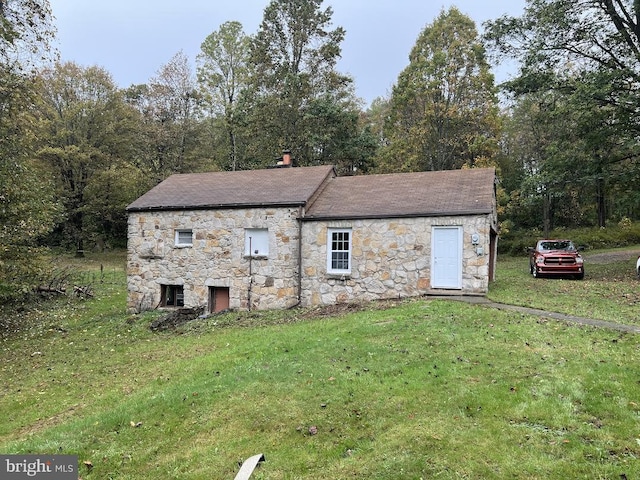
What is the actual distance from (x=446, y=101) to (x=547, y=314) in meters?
18.9

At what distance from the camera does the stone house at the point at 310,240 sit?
1240 cm

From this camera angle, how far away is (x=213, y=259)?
14.6m

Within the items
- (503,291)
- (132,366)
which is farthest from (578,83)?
(132,366)

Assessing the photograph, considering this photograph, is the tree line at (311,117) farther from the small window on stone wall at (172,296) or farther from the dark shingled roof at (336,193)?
the dark shingled roof at (336,193)

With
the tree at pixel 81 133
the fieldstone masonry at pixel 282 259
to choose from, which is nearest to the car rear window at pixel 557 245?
the fieldstone masonry at pixel 282 259

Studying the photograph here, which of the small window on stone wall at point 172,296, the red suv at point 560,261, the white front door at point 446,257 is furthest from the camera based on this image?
the red suv at point 560,261

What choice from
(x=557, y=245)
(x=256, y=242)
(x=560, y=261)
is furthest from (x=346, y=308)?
(x=557, y=245)

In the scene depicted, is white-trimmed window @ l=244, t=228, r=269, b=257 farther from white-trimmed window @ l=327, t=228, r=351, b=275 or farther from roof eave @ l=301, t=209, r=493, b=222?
white-trimmed window @ l=327, t=228, r=351, b=275

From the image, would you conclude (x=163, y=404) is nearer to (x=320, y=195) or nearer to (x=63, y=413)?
(x=63, y=413)

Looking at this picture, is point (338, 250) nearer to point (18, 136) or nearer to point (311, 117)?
point (18, 136)

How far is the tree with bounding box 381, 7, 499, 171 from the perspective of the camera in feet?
79.5

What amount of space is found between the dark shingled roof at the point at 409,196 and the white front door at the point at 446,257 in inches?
24.2

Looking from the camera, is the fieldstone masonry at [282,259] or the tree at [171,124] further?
the tree at [171,124]

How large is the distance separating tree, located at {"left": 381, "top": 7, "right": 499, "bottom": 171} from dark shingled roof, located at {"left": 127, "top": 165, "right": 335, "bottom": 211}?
34.9 ft
